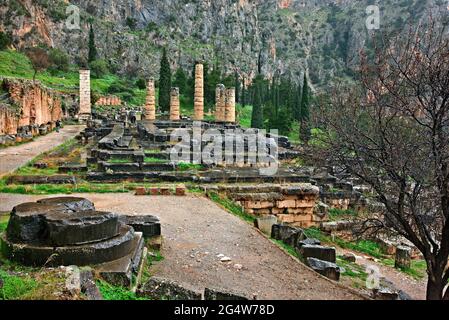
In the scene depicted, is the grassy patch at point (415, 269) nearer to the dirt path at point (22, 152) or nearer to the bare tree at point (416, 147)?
the bare tree at point (416, 147)

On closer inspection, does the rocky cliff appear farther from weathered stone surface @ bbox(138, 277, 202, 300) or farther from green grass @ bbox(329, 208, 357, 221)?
weathered stone surface @ bbox(138, 277, 202, 300)

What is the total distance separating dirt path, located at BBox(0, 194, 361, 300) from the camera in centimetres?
707

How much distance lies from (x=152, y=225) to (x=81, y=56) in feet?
247

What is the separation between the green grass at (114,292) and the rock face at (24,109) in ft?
68.7

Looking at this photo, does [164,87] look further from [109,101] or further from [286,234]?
[286,234]

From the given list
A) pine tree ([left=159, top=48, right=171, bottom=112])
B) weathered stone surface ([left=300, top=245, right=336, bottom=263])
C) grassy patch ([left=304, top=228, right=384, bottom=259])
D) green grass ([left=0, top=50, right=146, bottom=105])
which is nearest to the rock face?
green grass ([left=0, top=50, right=146, bottom=105])

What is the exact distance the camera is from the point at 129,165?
15.7m

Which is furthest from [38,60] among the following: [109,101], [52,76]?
[109,101]

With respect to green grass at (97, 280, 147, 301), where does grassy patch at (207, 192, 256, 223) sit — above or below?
below

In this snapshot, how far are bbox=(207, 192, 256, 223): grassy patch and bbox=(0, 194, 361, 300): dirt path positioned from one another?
62 centimetres

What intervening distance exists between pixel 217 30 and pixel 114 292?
11555 cm

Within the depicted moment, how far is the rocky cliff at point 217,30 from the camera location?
78.2m
